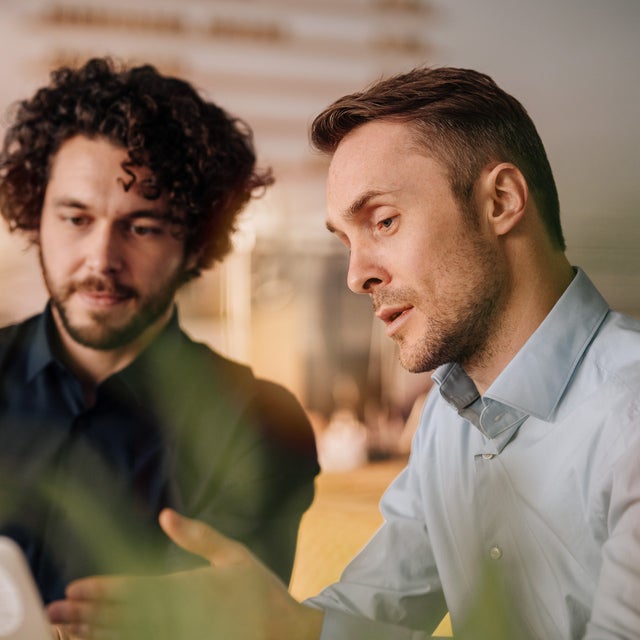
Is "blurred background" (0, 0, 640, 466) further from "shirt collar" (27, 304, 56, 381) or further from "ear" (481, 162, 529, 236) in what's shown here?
"ear" (481, 162, 529, 236)

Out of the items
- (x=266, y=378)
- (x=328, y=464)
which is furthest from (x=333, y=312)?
(x=328, y=464)

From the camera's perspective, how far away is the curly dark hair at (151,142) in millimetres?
1511

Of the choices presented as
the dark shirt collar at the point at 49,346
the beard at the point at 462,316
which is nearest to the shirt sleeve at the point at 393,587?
the beard at the point at 462,316

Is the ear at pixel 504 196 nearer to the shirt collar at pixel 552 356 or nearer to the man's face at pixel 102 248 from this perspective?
the shirt collar at pixel 552 356

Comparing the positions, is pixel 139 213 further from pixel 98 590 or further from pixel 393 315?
pixel 98 590

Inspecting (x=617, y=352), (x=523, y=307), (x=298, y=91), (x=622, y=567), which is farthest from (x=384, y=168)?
(x=622, y=567)

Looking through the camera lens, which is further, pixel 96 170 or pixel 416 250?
pixel 96 170

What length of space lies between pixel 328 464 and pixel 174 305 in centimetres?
47

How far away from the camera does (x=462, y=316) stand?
1.16 metres

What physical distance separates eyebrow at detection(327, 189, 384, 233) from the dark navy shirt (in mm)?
535

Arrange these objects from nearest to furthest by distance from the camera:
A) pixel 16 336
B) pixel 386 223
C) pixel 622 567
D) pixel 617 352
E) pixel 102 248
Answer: pixel 622 567 → pixel 617 352 → pixel 386 223 → pixel 102 248 → pixel 16 336

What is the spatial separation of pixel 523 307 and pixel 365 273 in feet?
0.83

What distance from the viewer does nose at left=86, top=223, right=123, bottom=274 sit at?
4.83ft

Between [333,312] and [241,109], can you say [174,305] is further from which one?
[241,109]
